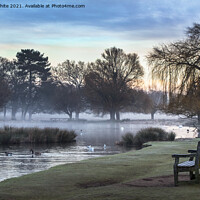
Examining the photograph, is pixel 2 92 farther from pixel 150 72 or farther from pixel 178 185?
pixel 178 185

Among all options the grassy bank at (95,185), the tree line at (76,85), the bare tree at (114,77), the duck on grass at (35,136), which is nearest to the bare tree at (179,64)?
the grassy bank at (95,185)

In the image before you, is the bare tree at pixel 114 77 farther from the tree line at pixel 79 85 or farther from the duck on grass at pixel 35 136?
the duck on grass at pixel 35 136

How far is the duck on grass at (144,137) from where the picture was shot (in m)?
41.8

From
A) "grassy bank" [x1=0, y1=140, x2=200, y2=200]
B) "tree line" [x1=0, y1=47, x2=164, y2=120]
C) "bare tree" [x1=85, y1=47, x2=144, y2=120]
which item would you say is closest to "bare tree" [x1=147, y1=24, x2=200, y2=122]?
"grassy bank" [x1=0, y1=140, x2=200, y2=200]

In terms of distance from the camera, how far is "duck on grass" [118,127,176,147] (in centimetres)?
4175

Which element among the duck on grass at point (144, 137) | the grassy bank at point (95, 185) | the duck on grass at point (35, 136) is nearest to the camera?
the grassy bank at point (95, 185)

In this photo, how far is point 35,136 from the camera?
143 feet

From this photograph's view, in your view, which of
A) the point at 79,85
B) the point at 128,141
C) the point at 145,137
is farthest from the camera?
the point at 79,85

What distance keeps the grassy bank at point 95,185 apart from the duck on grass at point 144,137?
21.5 meters

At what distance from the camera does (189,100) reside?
2581 centimetres

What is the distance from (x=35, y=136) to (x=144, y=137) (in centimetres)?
1034

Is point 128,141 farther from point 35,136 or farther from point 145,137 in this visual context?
point 35,136

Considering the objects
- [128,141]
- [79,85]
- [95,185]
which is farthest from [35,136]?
[79,85]

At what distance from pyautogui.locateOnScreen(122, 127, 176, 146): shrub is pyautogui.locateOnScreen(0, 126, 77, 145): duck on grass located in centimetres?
626
